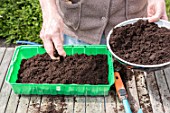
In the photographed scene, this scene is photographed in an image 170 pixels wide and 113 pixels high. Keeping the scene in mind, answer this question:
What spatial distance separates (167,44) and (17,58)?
768mm

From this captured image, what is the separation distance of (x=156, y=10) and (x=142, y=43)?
0.23 metres

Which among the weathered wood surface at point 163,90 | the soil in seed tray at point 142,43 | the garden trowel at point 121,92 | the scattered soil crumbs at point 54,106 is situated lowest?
the weathered wood surface at point 163,90

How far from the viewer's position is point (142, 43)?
4.93 ft

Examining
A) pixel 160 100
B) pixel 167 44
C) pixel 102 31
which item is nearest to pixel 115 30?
pixel 102 31

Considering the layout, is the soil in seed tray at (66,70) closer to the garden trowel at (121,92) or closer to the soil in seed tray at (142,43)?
the garden trowel at (121,92)

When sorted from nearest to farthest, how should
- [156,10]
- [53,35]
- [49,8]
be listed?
[53,35], [49,8], [156,10]

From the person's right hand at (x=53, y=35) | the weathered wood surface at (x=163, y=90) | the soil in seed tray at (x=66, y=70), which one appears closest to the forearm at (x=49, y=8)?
the person's right hand at (x=53, y=35)

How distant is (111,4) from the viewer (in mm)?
1640

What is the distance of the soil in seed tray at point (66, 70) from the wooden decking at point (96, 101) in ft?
0.27

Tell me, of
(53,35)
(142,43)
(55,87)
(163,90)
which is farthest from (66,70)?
(163,90)

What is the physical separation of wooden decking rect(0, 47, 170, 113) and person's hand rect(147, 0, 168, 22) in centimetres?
33

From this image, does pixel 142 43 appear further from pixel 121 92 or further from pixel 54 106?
pixel 54 106

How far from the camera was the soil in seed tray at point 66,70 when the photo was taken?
1520 millimetres

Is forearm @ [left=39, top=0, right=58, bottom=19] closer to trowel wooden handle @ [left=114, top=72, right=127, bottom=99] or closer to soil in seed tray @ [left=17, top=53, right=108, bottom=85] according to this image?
soil in seed tray @ [left=17, top=53, right=108, bottom=85]
